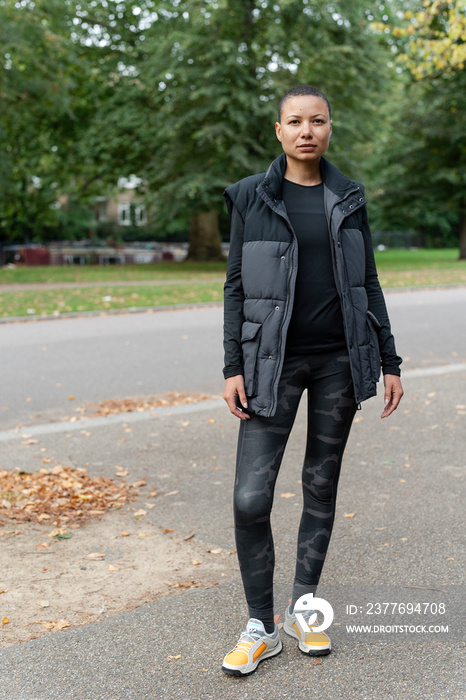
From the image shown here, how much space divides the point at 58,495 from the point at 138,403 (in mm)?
2729

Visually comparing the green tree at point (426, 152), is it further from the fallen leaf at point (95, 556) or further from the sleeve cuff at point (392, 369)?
the sleeve cuff at point (392, 369)

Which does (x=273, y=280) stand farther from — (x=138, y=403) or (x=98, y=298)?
(x=98, y=298)

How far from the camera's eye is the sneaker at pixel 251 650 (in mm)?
2973

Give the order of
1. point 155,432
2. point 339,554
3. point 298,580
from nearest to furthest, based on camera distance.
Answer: point 298,580 < point 339,554 < point 155,432

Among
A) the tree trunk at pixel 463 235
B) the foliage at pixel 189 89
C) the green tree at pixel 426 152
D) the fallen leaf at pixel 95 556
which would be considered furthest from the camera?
the tree trunk at pixel 463 235

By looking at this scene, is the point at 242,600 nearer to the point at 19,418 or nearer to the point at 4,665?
the point at 4,665

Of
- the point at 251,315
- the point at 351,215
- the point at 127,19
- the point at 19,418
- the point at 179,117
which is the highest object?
the point at 127,19

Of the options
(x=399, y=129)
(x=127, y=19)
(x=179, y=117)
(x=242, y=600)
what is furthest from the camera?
(x=399, y=129)

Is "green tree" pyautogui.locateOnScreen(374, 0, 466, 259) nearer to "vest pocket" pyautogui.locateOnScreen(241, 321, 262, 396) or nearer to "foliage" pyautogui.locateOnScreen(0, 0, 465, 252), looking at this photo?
"foliage" pyautogui.locateOnScreen(0, 0, 465, 252)

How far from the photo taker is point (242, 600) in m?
3.61

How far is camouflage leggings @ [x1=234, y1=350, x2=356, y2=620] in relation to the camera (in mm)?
3008

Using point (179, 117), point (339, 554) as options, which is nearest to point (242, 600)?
point (339, 554)

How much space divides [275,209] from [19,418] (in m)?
4.80

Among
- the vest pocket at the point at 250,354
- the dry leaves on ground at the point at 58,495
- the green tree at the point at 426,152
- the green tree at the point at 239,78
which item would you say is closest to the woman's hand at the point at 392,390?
the vest pocket at the point at 250,354
